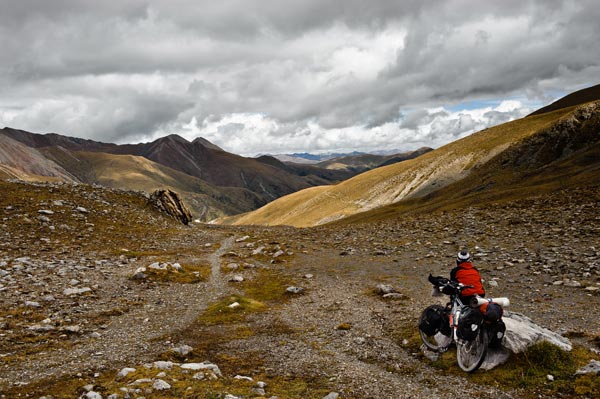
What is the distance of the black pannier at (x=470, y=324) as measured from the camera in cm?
1161

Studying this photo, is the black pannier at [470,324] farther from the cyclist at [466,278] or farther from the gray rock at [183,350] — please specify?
the gray rock at [183,350]

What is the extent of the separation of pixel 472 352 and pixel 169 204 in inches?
2170

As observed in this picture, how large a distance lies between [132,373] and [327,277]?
61.4 ft

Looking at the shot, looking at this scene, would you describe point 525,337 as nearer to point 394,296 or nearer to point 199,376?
point 394,296

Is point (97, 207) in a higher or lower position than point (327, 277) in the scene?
higher

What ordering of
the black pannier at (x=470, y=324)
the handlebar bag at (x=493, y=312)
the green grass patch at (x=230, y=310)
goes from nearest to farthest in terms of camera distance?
the handlebar bag at (x=493, y=312)
the black pannier at (x=470, y=324)
the green grass patch at (x=230, y=310)

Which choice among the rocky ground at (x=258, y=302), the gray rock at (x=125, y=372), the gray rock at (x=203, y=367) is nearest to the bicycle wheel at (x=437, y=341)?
the rocky ground at (x=258, y=302)

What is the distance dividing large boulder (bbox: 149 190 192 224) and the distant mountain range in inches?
1879

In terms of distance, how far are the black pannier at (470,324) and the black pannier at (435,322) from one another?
1.49 metres

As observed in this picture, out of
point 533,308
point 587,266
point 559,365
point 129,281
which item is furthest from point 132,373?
point 587,266

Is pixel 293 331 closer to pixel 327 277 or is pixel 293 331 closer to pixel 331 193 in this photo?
pixel 327 277

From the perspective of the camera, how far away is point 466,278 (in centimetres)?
1266

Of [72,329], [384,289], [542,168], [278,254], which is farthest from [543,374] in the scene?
[542,168]

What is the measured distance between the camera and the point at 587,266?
22.6m
